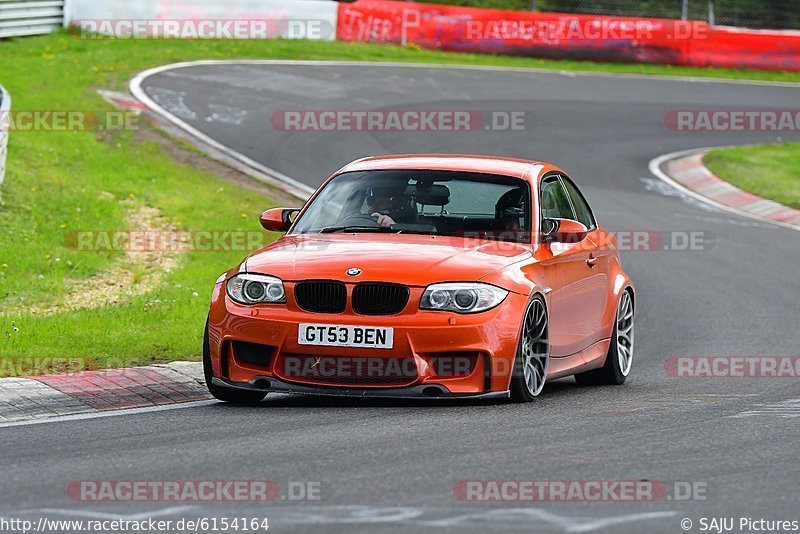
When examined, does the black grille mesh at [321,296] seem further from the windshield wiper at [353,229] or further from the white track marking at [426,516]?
the white track marking at [426,516]

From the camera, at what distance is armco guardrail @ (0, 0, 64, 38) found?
30.4m

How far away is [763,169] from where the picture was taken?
23688 millimetres

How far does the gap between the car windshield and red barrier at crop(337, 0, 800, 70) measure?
996 inches

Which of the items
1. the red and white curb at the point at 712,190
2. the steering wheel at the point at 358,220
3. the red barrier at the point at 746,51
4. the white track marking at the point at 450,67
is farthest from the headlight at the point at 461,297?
the red barrier at the point at 746,51

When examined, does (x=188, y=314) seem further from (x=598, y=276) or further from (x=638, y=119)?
(x=638, y=119)

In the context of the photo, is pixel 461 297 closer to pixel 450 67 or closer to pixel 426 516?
pixel 426 516

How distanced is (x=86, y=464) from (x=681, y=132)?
71.4 ft

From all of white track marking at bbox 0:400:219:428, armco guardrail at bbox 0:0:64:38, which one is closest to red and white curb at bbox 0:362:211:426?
white track marking at bbox 0:400:219:428

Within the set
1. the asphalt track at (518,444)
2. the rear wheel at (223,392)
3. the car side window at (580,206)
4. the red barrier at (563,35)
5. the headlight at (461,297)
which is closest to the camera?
the asphalt track at (518,444)

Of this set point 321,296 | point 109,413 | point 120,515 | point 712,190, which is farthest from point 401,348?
point 712,190

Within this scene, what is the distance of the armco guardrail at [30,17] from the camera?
3044cm

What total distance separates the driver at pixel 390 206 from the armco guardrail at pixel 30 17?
2259cm

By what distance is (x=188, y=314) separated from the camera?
11906mm

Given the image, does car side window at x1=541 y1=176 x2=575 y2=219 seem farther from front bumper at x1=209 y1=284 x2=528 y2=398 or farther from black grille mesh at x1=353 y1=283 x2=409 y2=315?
black grille mesh at x1=353 y1=283 x2=409 y2=315
